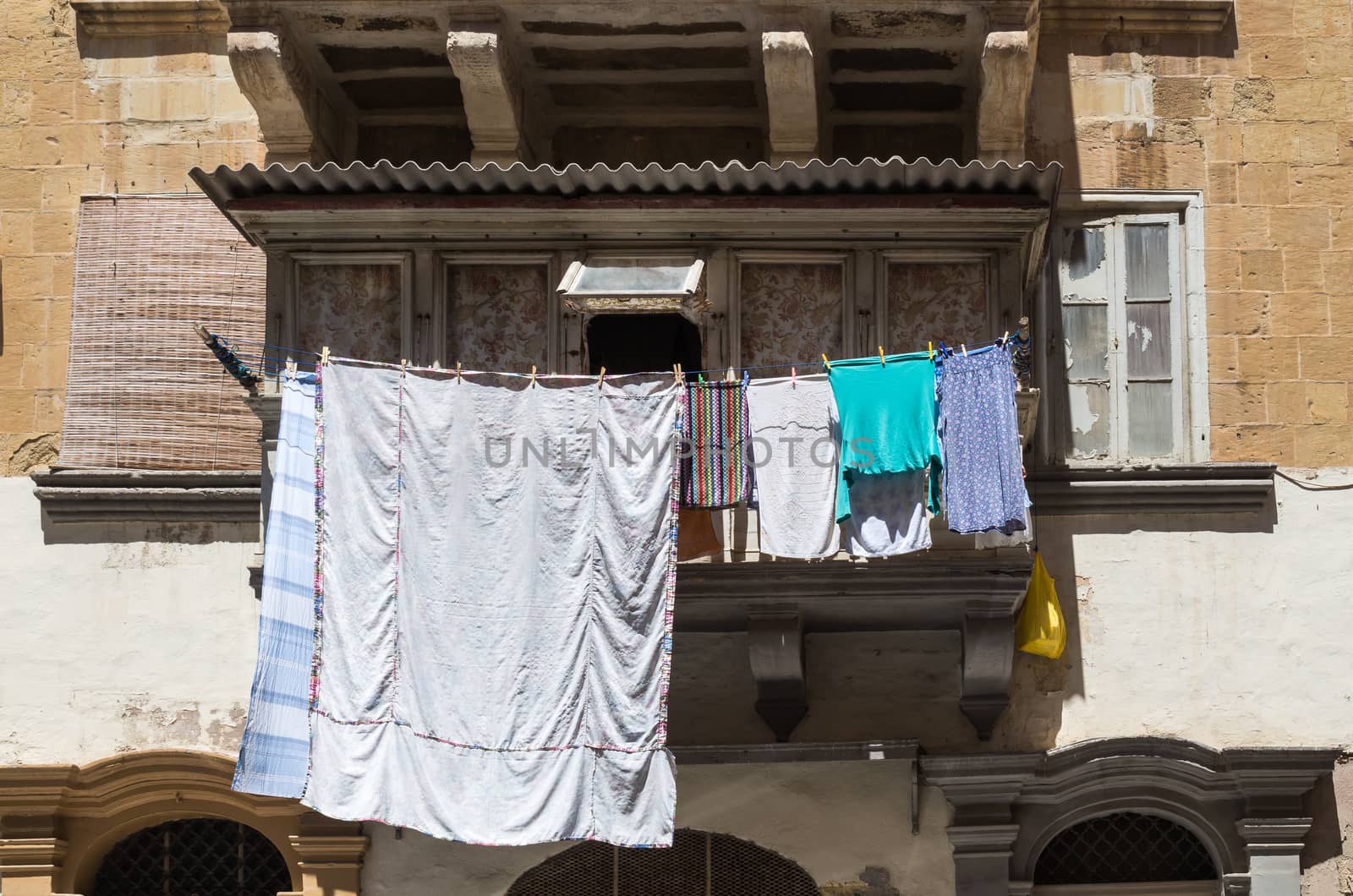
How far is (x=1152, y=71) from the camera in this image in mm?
13031

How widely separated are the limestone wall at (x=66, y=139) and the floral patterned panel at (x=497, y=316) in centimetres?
207

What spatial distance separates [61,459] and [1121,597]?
629 cm

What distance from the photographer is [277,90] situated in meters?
12.3

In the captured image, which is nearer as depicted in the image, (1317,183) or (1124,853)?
(1124,853)

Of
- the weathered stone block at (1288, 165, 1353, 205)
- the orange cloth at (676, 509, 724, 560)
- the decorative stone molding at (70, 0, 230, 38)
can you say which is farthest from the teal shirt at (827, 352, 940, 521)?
the decorative stone molding at (70, 0, 230, 38)

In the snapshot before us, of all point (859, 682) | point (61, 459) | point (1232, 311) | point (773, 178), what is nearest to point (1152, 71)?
point (1232, 311)

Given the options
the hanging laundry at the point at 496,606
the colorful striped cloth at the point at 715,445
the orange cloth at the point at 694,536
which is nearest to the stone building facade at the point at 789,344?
the orange cloth at the point at 694,536

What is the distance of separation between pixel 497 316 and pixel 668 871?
3285 millimetres

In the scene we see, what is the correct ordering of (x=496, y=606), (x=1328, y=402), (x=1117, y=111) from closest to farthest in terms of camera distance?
1. (x=496, y=606)
2. (x=1328, y=402)
3. (x=1117, y=111)

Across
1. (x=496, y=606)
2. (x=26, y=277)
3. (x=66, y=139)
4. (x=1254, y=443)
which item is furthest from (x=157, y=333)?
(x=1254, y=443)

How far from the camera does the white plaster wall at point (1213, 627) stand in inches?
474

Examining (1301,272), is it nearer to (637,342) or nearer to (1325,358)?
(1325,358)

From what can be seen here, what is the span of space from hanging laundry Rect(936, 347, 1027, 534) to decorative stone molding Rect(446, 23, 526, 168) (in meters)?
3.13

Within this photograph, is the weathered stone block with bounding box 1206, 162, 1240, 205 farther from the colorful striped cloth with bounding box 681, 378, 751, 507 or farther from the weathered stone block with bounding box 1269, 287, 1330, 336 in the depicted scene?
the colorful striped cloth with bounding box 681, 378, 751, 507
